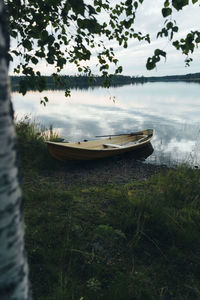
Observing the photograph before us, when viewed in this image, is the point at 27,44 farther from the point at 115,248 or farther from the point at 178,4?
the point at 115,248

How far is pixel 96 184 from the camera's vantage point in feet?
23.4

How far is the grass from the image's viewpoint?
2.54m

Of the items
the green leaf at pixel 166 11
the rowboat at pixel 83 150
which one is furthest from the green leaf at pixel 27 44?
the rowboat at pixel 83 150

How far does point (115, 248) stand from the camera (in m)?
3.29

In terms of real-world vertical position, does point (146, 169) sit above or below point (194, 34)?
below

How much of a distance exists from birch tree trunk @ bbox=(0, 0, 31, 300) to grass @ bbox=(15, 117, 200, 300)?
1.84 metres

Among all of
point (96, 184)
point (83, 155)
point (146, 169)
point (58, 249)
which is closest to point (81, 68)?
point (58, 249)

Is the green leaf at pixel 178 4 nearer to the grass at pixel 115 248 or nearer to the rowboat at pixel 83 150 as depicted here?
the grass at pixel 115 248

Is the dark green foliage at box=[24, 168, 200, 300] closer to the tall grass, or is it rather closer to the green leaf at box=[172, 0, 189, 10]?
the green leaf at box=[172, 0, 189, 10]

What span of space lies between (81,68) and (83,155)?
18.7 feet

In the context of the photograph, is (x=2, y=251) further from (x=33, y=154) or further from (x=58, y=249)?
(x=33, y=154)

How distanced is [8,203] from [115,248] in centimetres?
295

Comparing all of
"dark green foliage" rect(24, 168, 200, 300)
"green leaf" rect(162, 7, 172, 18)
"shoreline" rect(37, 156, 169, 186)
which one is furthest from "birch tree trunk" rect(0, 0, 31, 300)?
"shoreline" rect(37, 156, 169, 186)

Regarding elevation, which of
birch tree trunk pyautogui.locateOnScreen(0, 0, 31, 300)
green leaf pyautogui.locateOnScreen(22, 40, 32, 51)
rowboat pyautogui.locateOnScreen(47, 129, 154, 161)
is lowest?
rowboat pyautogui.locateOnScreen(47, 129, 154, 161)
